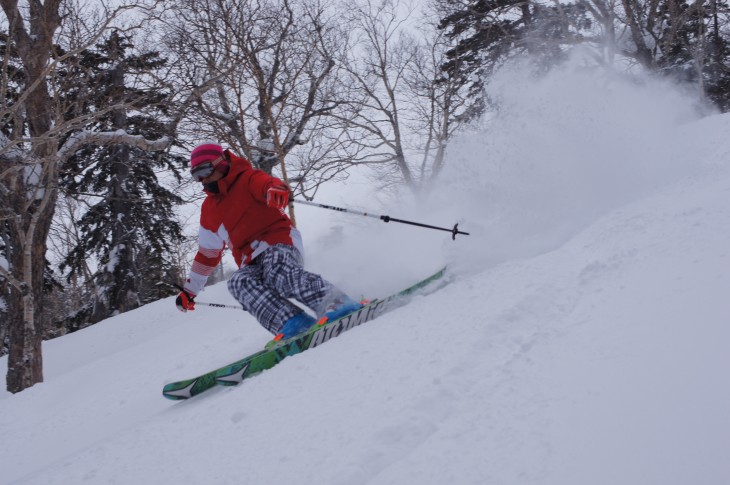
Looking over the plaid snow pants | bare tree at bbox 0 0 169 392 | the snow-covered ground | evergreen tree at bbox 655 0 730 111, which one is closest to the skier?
the plaid snow pants

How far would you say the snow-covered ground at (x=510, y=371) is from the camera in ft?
5.89

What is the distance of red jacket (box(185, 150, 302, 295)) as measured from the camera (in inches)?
180

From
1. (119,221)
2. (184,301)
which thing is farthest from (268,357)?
(119,221)

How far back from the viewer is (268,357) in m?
3.77

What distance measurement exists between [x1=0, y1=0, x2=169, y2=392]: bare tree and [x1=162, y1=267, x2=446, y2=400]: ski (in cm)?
484

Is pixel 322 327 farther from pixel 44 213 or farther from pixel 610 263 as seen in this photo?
pixel 44 213

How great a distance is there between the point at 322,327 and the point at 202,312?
5841 millimetres

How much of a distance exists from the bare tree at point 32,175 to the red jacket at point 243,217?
365cm

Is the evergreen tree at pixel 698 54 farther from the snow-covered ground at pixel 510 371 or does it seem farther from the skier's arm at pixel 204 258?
the skier's arm at pixel 204 258

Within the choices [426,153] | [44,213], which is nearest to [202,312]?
[44,213]

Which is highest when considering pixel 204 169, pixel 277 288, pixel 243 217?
pixel 204 169

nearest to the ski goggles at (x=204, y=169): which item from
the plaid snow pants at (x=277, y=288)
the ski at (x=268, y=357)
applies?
the plaid snow pants at (x=277, y=288)

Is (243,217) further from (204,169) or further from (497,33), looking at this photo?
(497,33)

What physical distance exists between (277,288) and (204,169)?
1160mm
